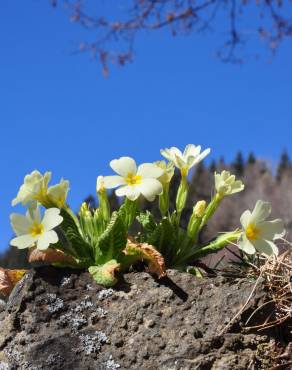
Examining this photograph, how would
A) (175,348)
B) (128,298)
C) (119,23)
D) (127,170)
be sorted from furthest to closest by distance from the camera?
(119,23) < (127,170) < (128,298) < (175,348)

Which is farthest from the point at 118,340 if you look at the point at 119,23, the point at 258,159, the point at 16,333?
the point at 258,159

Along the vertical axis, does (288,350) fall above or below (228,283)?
below

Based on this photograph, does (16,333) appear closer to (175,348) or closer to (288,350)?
(175,348)

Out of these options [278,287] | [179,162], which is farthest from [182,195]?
[278,287]

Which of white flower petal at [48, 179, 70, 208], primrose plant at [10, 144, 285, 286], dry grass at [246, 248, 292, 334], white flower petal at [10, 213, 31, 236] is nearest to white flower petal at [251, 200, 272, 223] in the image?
primrose plant at [10, 144, 285, 286]

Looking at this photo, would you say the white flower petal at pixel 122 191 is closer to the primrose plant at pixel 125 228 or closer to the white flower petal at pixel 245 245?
the primrose plant at pixel 125 228

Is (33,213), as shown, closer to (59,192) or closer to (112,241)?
(59,192)

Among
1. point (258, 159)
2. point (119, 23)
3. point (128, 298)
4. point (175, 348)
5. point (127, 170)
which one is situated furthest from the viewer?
point (258, 159)
